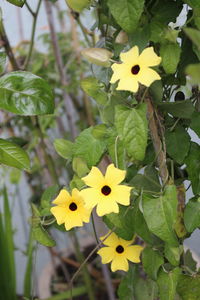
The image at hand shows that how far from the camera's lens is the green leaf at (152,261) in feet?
2.15

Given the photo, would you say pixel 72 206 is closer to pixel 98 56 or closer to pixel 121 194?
pixel 121 194

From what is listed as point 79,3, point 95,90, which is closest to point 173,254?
point 95,90

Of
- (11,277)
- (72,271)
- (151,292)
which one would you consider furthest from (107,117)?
(72,271)

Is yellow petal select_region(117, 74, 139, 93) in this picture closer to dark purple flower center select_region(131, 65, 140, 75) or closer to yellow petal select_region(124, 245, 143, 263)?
dark purple flower center select_region(131, 65, 140, 75)

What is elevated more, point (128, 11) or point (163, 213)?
point (128, 11)

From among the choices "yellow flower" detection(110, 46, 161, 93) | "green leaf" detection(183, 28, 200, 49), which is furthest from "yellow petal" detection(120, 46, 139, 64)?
"green leaf" detection(183, 28, 200, 49)

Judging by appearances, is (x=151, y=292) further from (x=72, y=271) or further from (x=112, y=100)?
(x=72, y=271)

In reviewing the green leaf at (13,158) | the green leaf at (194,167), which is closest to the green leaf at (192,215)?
the green leaf at (194,167)

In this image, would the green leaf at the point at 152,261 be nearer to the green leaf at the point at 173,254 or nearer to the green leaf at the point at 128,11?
the green leaf at the point at 173,254

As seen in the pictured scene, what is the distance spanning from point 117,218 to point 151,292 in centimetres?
22

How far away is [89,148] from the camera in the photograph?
61 centimetres

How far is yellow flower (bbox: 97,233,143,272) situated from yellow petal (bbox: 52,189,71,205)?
0.41 ft

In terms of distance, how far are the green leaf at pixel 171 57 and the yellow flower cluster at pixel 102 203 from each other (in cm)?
13

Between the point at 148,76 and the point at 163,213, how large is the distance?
6.6 inches
